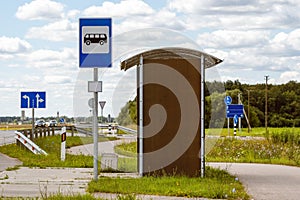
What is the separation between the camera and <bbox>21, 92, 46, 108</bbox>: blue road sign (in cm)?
2911

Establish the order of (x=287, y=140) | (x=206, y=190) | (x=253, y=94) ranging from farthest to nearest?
1. (x=253, y=94)
2. (x=287, y=140)
3. (x=206, y=190)

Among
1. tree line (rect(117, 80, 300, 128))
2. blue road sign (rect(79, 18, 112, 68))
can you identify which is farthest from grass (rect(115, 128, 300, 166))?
tree line (rect(117, 80, 300, 128))

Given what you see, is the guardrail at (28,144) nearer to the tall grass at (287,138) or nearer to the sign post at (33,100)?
the sign post at (33,100)

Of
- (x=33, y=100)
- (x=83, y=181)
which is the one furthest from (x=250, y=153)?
(x=83, y=181)

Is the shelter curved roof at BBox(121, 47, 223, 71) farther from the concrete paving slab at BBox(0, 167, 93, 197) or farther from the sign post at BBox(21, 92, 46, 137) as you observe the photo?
the sign post at BBox(21, 92, 46, 137)

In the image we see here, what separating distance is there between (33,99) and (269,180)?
47.3 feet

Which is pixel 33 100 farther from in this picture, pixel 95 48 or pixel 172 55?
pixel 95 48

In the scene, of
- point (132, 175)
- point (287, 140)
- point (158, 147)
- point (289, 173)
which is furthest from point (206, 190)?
point (287, 140)

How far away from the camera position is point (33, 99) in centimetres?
2925

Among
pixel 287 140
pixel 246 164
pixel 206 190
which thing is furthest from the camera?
pixel 287 140

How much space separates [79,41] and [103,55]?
0.69 meters

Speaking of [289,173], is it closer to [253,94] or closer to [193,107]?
[193,107]

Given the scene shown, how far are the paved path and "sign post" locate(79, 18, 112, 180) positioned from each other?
12.7 feet

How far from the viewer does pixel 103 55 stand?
51.2ft
